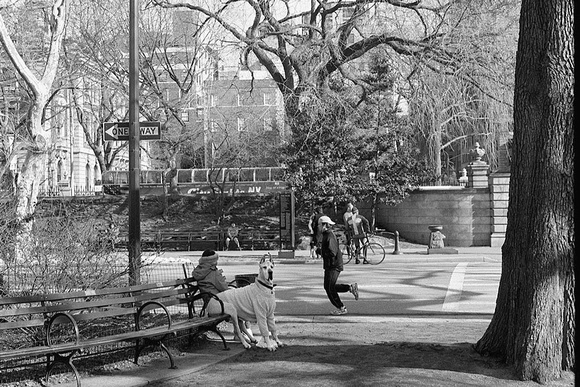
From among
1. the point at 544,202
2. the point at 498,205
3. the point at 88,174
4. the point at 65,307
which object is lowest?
the point at 65,307

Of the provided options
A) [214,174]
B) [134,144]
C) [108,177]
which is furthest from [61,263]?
[108,177]

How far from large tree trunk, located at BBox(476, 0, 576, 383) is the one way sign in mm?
6852

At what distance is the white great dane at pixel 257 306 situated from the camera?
880cm

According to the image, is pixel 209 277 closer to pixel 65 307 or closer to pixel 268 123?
pixel 65 307

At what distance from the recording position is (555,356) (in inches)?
273

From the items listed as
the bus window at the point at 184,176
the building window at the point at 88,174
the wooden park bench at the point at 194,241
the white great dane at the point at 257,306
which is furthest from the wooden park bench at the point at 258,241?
the building window at the point at 88,174

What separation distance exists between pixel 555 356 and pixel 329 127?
23889mm

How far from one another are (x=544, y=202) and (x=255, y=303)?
3.78m

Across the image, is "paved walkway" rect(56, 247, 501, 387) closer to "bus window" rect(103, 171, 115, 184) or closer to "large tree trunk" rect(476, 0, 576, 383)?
"large tree trunk" rect(476, 0, 576, 383)

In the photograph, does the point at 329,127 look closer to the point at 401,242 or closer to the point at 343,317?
the point at 401,242

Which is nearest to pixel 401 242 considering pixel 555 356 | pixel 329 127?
pixel 329 127

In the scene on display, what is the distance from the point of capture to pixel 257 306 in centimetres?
881

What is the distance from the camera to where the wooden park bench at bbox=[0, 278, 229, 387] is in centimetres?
706

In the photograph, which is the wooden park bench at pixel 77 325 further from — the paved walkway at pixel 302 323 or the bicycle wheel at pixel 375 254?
the bicycle wheel at pixel 375 254
